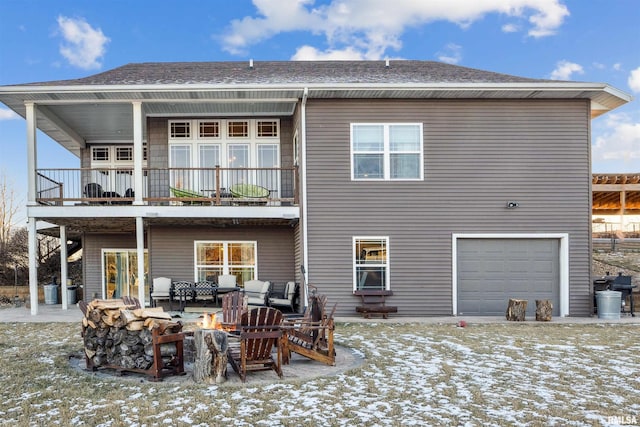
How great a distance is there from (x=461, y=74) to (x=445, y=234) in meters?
3.96

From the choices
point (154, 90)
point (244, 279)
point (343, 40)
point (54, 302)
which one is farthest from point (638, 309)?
point (343, 40)

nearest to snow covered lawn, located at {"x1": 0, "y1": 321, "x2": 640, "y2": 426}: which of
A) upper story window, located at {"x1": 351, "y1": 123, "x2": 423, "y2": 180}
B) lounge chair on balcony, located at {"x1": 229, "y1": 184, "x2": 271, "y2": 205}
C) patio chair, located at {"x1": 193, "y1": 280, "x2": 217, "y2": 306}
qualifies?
patio chair, located at {"x1": 193, "y1": 280, "x2": 217, "y2": 306}

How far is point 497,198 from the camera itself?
11.8 metres

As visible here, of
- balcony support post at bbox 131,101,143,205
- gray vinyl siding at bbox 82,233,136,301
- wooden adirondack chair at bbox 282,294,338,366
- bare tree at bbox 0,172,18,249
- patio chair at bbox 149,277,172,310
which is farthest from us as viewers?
bare tree at bbox 0,172,18,249

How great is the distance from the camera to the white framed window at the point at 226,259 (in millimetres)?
13523

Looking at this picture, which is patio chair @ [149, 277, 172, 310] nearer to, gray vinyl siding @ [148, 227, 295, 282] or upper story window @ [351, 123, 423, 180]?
gray vinyl siding @ [148, 227, 295, 282]

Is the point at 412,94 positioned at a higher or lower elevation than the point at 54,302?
higher

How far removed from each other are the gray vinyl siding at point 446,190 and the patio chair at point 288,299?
2.59 feet

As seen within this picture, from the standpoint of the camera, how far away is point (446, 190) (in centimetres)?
1180

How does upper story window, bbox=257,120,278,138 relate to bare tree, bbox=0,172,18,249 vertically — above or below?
above

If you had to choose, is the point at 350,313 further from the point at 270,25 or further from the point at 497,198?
the point at 270,25

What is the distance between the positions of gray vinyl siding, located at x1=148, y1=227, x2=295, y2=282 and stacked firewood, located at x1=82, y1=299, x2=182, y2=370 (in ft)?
22.5

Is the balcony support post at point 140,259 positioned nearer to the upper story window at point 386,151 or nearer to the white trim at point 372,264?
the white trim at point 372,264

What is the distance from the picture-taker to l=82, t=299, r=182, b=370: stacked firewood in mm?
6227
